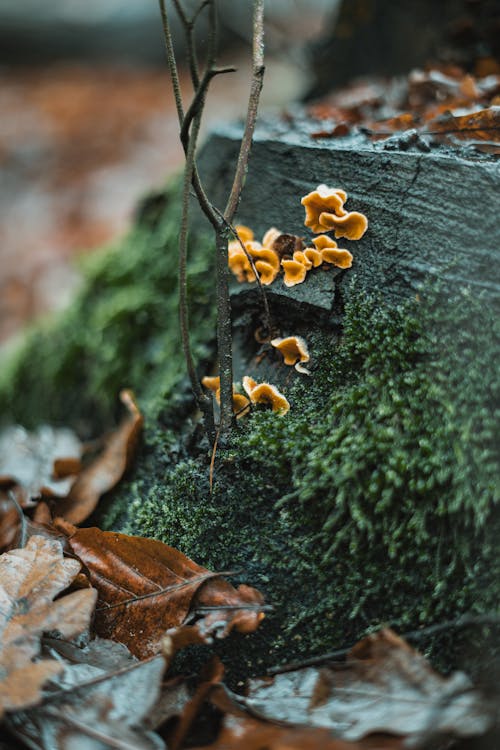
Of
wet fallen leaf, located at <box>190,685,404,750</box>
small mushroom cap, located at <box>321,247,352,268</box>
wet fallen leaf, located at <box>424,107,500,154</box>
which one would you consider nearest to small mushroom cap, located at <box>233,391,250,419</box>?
small mushroom cap, located at <box>321,247,352,268</box>

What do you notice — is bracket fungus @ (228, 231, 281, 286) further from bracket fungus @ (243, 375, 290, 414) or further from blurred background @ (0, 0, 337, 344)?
blurred background @ (0, 0, 337, 344)

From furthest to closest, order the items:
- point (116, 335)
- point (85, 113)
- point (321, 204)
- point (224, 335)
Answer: point (85, 113)
point (116, 335)
point (321, 204)
point (224, 335)

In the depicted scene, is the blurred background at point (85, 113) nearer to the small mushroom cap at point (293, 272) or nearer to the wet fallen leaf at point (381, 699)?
the small mushroom cap at point (293, 272)

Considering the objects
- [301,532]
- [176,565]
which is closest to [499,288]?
[301,532]

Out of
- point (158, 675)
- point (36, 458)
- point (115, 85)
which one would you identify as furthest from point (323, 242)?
point (115, 85)

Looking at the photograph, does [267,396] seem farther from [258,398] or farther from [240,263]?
[240,263]

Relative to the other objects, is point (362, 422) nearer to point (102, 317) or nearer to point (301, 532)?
point (301, 532)

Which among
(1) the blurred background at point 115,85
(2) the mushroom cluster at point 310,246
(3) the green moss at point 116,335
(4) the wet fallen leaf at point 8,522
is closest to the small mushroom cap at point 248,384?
(2) the mushroom cluster at point 310,246
